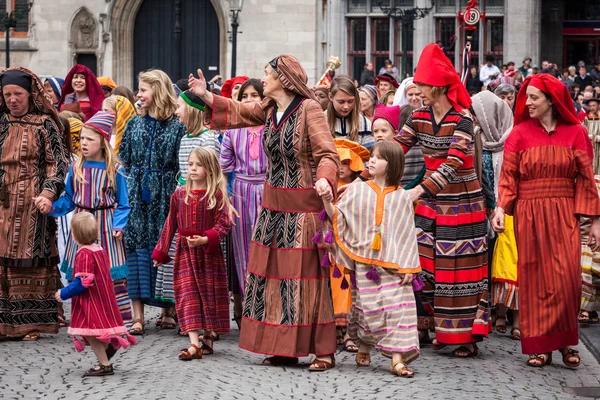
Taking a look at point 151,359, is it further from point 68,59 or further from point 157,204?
point 68,59

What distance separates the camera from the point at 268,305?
791 centimetres

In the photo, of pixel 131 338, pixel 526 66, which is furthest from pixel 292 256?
pixel 526 66

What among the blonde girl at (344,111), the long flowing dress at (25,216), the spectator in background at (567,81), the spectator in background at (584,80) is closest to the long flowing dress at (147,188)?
the long flowing dress at (25,216)

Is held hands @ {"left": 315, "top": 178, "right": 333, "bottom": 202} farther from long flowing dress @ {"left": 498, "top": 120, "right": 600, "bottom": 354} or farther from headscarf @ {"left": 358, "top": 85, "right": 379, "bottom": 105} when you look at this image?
headscarf @ {"left": 358, "top": 85, "right": 379, "bottom": 105}

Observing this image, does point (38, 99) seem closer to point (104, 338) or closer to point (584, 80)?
point (104, 338)

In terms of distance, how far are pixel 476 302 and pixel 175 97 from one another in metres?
2.98

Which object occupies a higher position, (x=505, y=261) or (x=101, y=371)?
(x=505, y=261)

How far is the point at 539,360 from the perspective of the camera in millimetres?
8445

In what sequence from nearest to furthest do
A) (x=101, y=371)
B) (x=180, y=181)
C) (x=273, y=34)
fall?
(x=101, y=371) < (x=180, y=181) < (x=273, y=34)

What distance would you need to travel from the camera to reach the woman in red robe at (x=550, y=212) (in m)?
8.33

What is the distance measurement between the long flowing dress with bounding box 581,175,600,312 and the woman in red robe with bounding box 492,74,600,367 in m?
2.26

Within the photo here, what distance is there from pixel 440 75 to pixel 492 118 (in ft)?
5.63

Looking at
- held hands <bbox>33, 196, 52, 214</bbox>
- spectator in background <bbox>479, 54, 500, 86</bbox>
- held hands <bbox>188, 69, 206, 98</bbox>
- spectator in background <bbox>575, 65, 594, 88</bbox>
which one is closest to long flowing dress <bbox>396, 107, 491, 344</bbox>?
held hands <bbox>188, 69, 206, 98</bbox>

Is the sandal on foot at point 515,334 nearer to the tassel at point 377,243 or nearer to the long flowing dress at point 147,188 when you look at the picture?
the tassel at point 377,243
